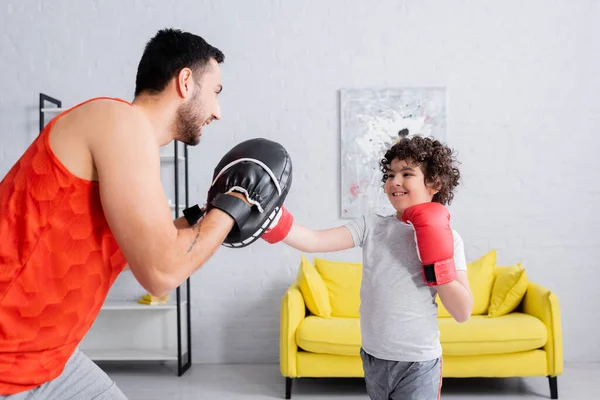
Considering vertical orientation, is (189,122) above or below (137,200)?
above

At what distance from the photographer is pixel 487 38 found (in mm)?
4246

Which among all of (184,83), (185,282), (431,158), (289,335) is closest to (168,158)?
(185,282)

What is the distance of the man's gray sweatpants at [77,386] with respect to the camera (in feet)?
4.16

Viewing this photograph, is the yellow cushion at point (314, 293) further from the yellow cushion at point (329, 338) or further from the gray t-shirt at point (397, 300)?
the gray t-shirt at point (397, 300)

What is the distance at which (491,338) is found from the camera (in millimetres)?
3393

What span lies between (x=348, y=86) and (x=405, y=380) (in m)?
2.79

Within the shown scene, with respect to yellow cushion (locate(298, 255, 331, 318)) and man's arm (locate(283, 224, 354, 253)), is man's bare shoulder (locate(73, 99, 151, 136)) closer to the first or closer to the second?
man's arm (locate(283, 224, 354, 253))

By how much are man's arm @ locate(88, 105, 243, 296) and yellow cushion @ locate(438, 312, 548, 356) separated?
245cm

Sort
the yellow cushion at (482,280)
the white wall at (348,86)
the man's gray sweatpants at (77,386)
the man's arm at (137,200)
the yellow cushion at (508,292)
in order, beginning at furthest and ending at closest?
the white wall at (348,86) < the yellow cushion at (482,280) < the yellow cushion at (508,292) < the man's gray sweatpants at (77,386) < the man's arm at (137,200)

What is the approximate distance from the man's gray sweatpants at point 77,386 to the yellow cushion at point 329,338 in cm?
211

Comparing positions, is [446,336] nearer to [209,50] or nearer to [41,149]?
[209,50]

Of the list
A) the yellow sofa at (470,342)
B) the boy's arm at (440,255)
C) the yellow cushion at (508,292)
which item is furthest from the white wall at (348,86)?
the boy's arm at (440,255)

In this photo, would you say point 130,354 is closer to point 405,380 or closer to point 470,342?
point 470,342

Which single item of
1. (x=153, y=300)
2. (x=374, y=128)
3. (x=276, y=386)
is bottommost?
(x=276, y=386)
